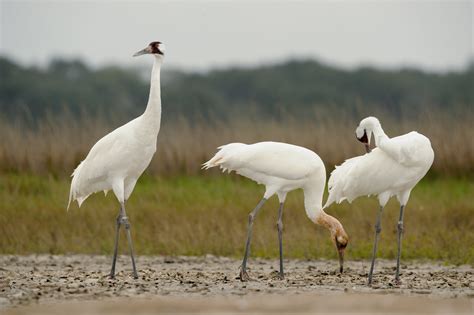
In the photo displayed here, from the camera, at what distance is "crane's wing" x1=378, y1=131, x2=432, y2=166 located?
10469mm

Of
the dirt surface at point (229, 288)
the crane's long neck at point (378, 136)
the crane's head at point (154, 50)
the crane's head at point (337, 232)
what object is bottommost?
the dirt surface at point (229, 288)

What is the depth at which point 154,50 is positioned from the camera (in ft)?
37.3

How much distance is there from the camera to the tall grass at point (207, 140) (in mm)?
18188

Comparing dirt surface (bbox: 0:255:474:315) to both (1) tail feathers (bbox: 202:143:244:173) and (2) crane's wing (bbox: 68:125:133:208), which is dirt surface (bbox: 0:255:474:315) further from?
(1) tail feathers (bbox: 202:143:244:173)

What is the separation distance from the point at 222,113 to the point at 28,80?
9.71 metres

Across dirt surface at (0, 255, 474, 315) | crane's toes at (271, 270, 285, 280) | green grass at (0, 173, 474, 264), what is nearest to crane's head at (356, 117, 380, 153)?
dirt surface at (0, 255, 474, 315)

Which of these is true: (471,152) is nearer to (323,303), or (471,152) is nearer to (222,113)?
(323,303)

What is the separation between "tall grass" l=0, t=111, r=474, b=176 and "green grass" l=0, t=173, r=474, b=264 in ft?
3.86

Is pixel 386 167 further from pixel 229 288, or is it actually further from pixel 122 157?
pixel 122 157

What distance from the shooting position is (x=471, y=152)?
715 inches

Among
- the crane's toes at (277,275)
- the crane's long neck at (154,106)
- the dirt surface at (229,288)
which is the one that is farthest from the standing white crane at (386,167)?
the crane's long neck at (154,106)

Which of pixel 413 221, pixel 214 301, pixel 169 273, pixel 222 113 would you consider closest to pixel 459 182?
pixel 413 221

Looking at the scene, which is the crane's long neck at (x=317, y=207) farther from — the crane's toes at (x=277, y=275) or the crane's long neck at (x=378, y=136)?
the crane's long neck at (x=378, y=136)

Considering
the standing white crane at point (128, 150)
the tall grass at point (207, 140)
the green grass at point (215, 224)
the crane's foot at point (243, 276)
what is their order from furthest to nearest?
the tall grass at point (207, 140) → the green grass at point (215, 224) → the standing white crane at point (128, 150) → the crane's foot at point (243, 276)
